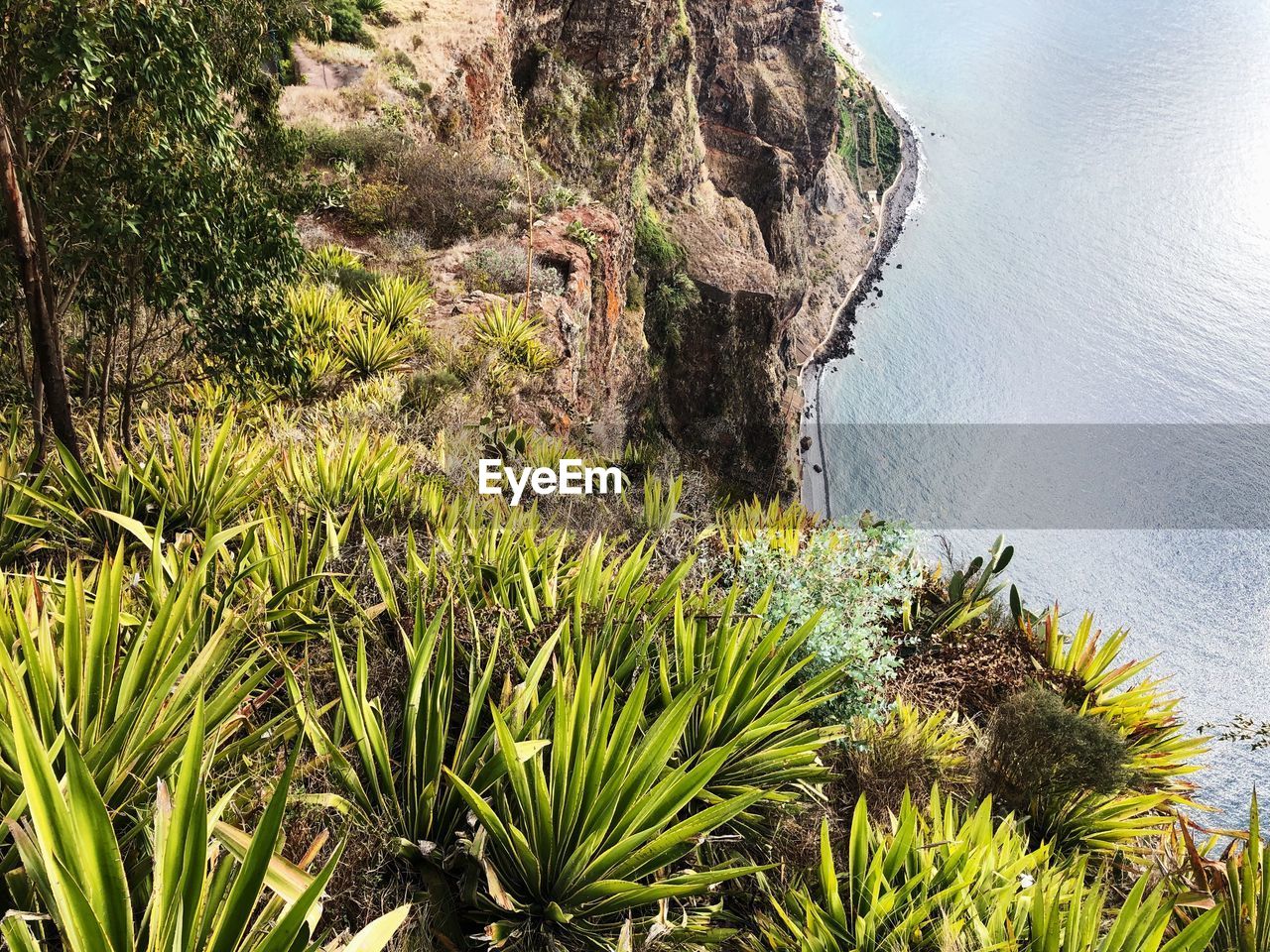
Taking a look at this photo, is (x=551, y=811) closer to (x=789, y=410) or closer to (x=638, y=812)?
(x=638, y=812)

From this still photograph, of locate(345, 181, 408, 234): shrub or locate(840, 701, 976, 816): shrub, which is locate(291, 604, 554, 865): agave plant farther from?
locate(345, 181, 408, 234): shrub

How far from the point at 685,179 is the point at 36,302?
2850 cm

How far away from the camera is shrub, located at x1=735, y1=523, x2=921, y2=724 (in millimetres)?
3520

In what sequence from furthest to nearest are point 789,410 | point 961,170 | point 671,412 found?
point 961,170, point 789,410, point 671,412

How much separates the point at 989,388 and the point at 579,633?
119 feet

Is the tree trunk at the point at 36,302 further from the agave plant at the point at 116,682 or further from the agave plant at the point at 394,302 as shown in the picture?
the agave plant at the point at 394,302

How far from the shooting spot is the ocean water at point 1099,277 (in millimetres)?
22969

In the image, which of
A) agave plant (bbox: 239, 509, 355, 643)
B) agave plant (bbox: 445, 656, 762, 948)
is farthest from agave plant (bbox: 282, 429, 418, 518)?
agave plant (bbox: 445, 656, 762, 948)

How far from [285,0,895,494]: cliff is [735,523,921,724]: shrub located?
13.6 feet

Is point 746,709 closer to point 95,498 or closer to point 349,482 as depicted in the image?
point 349,482

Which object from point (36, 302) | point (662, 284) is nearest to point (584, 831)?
point (36, 302)

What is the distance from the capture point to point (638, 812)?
6.64 ft

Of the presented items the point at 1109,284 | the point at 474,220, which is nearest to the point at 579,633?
the point at 474,220

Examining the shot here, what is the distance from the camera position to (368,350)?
6.28 m
